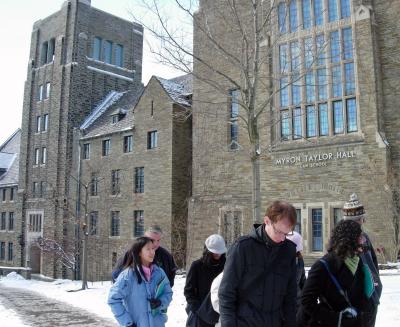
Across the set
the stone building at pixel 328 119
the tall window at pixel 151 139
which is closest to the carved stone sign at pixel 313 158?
the stone building at pixel 328 119

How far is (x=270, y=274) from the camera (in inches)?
143

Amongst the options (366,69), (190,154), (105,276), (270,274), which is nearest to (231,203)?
(190,154)

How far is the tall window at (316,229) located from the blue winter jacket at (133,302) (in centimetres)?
1476

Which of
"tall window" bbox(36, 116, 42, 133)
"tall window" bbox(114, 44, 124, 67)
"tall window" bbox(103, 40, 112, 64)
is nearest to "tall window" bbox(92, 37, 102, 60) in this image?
"tall window" bbox(103, 40, 112, 64)

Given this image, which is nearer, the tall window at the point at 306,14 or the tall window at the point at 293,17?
the tall window at the point at 306,14

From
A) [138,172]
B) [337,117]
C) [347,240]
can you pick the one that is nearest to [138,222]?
[138,172]

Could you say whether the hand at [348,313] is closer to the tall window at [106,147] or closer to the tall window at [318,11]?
the tall window at [318,11]

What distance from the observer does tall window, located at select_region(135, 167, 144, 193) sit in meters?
28.0

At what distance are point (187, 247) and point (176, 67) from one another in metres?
12.8

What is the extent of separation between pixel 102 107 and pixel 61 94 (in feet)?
10.7

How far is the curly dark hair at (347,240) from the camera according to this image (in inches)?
146

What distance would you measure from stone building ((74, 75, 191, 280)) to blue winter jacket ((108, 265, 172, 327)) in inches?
763

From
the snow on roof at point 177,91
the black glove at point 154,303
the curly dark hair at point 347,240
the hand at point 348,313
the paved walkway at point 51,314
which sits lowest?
the paved walkway at point 51,314

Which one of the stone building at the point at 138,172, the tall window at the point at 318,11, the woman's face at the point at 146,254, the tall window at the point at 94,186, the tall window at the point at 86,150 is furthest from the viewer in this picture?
the tall window at the point at 86,150
